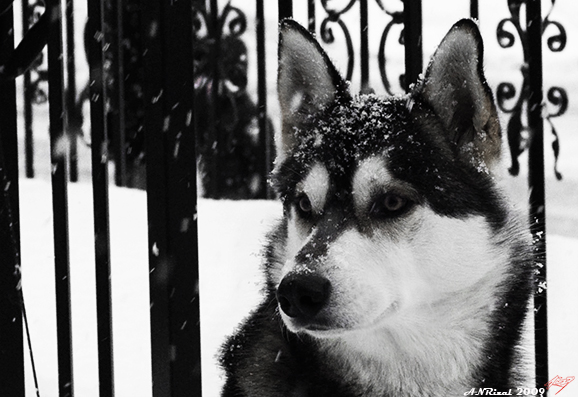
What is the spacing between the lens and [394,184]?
2.15 metres

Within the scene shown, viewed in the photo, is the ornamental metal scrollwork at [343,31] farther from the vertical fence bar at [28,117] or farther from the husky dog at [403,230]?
the vertical fence bar at [28,117]

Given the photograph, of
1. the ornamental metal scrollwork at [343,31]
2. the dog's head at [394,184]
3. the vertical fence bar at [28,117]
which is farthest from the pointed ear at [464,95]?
the vertical fence bar at [28,117]

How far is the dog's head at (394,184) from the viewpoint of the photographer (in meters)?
1.98

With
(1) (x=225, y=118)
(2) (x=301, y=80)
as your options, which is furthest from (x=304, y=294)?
(1) (x=225, y=118)

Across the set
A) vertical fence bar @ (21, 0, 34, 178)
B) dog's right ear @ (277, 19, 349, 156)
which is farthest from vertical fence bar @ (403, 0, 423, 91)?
vertical fence bar @ (21, 0, 34, 178)

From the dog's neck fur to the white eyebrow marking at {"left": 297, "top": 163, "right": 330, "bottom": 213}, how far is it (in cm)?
42

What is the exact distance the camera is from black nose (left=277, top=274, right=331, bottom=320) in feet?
5.98

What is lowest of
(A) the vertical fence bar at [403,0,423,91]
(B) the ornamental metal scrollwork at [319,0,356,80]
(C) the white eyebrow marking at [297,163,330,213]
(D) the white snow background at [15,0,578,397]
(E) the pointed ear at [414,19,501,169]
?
(D) the white snow background at [15,0,578,397]

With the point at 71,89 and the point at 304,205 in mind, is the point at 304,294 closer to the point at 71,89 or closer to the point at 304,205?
the point at 304,205

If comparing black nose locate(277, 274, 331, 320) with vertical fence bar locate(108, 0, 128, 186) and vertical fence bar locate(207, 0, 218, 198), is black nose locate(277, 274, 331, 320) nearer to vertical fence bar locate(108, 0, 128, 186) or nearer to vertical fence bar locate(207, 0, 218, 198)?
vertical fence bar locate(108, 0, 128, 186)

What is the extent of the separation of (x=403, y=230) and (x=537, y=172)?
23.1 inches

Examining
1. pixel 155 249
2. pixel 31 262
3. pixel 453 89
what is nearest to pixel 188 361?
pixel 155 249

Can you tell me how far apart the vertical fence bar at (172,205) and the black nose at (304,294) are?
9.7 inches

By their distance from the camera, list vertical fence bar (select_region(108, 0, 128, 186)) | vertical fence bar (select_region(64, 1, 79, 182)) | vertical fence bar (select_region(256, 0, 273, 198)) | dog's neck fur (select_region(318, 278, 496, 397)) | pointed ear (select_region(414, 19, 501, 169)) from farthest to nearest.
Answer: vertical fence bar (select_region(108, 0, 128, 186)) < vertical fence bar (select_region(256, 0, 273, 198)) < vertical fence bar (select_region(64, 1, 79, 182)) < dog's neck fur (select_region(318, 278, 496, 397)) < pointed ear (select_region(414, 19, 501, 169))
